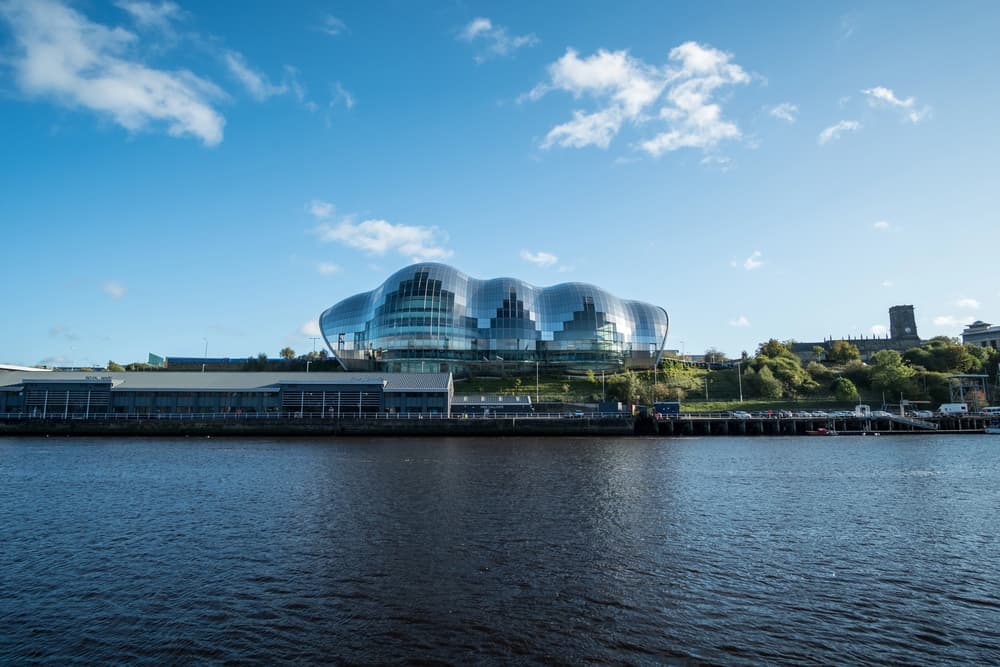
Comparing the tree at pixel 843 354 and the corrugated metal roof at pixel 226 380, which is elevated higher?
the tree at pixel 843 354

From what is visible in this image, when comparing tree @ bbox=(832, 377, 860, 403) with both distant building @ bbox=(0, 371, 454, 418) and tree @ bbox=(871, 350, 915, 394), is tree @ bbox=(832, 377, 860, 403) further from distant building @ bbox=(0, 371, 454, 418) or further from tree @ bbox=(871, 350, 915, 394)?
distant building @ bbox=(0, 371, 454, 418)

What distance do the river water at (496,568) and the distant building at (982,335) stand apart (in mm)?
161304

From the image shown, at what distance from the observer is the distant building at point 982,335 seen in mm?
161250

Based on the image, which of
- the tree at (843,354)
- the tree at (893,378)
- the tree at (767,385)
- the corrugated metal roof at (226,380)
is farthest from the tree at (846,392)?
the corrugated metal roof at (226,380)

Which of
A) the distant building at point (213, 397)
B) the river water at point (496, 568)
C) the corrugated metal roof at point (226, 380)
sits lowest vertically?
the river water at point (496, 568)

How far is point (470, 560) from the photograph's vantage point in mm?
19125

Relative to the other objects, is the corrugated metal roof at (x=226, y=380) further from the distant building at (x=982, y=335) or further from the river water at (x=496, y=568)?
the distant building at (x=982, y=335)

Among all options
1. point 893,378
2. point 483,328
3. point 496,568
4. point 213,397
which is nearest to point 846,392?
point 893,378

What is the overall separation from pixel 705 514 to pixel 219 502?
22.9m

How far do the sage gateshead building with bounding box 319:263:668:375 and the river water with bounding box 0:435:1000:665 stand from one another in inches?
2939

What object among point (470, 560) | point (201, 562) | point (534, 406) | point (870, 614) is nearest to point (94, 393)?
point (534, 406)

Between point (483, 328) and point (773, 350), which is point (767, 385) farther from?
point (483, 328)

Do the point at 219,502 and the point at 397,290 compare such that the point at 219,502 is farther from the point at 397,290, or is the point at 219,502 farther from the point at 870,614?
the point at 397,290

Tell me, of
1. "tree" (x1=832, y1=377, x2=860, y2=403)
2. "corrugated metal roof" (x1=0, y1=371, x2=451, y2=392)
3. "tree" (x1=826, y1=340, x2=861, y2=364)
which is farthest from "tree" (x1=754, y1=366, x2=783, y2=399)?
"corrugated metal roof" (x1=0, y1=371, x2=451, y2=392)
